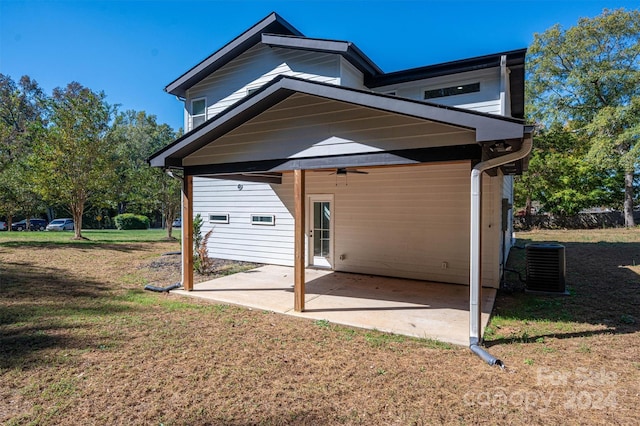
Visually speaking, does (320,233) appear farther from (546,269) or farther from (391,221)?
(546,269)

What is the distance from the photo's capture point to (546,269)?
6750mm

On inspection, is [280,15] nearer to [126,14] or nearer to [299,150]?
[126,14]

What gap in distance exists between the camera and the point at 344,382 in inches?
131

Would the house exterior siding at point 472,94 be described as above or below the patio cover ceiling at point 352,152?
above

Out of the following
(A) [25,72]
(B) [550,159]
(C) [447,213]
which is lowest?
(C) [447,213]

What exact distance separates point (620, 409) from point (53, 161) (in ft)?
56.2

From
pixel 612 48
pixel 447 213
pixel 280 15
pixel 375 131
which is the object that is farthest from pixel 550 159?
pixel 375 131

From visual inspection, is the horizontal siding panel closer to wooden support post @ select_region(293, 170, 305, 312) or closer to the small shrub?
wooden support post @ select_region(293, 170, 305, 312)

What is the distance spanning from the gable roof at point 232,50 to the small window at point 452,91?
14.6 ft

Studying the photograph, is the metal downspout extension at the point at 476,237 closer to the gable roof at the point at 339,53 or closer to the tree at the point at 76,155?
the gable roof at the point at 339,53

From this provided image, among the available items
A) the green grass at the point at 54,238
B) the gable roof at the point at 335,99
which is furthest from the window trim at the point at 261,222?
the green grass at the point at 54,238

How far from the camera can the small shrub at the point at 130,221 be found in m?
30.6

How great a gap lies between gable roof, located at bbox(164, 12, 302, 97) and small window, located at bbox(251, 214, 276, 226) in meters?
4.78

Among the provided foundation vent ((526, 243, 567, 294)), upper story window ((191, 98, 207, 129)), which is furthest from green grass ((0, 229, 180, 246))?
foundation vent ((526, 243, 567, 294))
